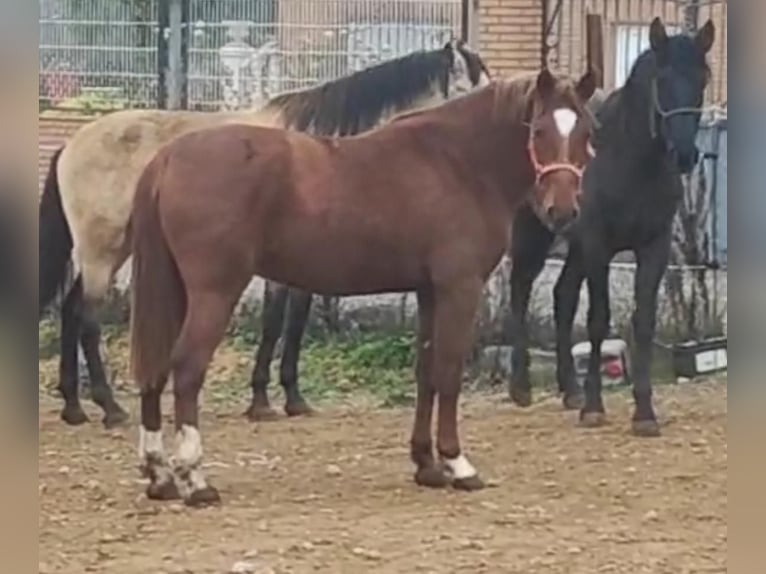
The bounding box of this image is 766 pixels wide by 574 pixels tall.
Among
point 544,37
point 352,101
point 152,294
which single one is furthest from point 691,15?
point 152,294

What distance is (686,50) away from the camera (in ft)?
13.6

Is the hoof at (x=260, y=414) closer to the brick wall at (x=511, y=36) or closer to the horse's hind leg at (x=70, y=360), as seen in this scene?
the horse's hind leg at (x=70, y=360)

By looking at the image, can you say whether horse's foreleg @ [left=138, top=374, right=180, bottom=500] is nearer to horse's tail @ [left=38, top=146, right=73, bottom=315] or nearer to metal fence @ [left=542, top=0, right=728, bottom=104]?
horse's tail @ [left=38, top=146, right=73, bottom=315]

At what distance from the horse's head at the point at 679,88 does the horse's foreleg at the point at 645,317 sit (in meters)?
0.30

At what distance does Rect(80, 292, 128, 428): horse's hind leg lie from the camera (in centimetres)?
446

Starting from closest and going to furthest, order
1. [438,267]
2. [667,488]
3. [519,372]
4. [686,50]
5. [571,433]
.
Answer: [438,267], [667,488], [686,50], [571,433], [519,372]

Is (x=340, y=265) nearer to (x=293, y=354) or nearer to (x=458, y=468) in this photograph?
(x=458, y=468)

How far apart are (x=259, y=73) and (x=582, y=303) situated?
1.42 metres

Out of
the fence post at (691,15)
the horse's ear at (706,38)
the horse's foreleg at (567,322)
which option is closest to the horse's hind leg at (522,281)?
the horse's foreleg at (567,322)

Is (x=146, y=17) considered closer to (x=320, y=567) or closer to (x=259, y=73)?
(x=259, y=73)

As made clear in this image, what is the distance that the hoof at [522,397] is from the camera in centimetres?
496

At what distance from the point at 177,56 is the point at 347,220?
2.11 metres

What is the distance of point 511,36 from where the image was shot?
17.0 ft

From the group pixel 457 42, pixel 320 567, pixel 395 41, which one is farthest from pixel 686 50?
pixel 320 567
